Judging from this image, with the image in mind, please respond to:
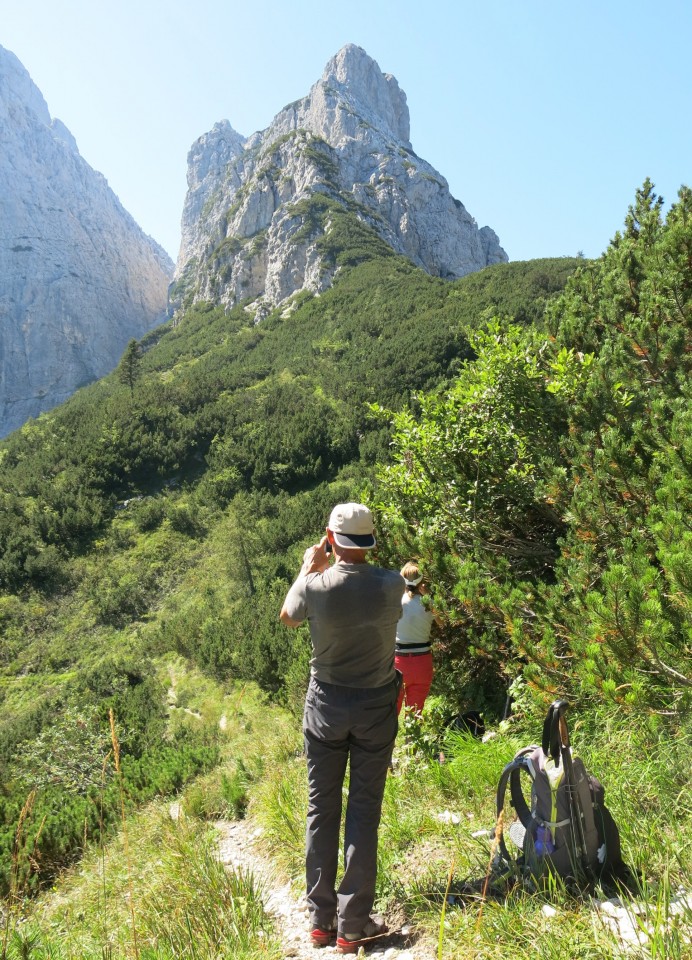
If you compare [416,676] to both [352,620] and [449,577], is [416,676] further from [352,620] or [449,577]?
[352,620]

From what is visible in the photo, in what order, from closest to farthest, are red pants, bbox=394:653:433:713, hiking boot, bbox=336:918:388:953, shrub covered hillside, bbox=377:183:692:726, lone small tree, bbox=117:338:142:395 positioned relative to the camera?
1. hiking boot, bbox=336:918:388:953
2. shrub covered hillside, bbox=377:183:692:726
3. red pants, bbox=394:653:433:713
4. lone small tree, bbox=117:338:142:395

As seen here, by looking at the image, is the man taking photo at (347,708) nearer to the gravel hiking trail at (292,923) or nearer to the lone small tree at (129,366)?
the gravel hiking trail at (292,923)

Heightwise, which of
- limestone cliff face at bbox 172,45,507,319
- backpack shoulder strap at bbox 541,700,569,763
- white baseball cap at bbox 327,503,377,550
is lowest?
backpack shoulder strap at bbox 541,700,569,763

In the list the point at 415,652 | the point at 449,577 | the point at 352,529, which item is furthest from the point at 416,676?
the point at 352,529

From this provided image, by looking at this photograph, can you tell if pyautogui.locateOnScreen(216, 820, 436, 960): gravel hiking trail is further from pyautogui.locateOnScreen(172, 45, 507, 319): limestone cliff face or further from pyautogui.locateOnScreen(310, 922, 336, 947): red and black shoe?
pyautogui.locateOnScreen(172, 45, 507, 319): limestone cliff face

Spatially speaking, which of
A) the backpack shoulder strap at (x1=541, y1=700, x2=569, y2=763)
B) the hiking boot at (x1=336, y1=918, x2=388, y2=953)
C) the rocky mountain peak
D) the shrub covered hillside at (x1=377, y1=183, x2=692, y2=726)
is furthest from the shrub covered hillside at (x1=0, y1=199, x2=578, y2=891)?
the rocky mountain peak

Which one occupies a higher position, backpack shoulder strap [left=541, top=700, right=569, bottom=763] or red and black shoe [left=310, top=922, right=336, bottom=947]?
backpack shoulder strap [left=541, top=700, right=569, bottom=763]

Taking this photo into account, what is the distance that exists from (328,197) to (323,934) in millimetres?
70244

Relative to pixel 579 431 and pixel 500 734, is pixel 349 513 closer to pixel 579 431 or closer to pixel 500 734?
pixel 500 734

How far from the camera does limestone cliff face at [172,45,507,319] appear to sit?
5982cm

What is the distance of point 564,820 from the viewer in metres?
1.83

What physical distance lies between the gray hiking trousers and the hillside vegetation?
303mm

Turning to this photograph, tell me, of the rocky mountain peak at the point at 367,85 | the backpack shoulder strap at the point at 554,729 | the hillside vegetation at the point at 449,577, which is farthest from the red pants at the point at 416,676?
the rocky mountain peak at the point at 367,85

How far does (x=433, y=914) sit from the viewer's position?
1.98m
